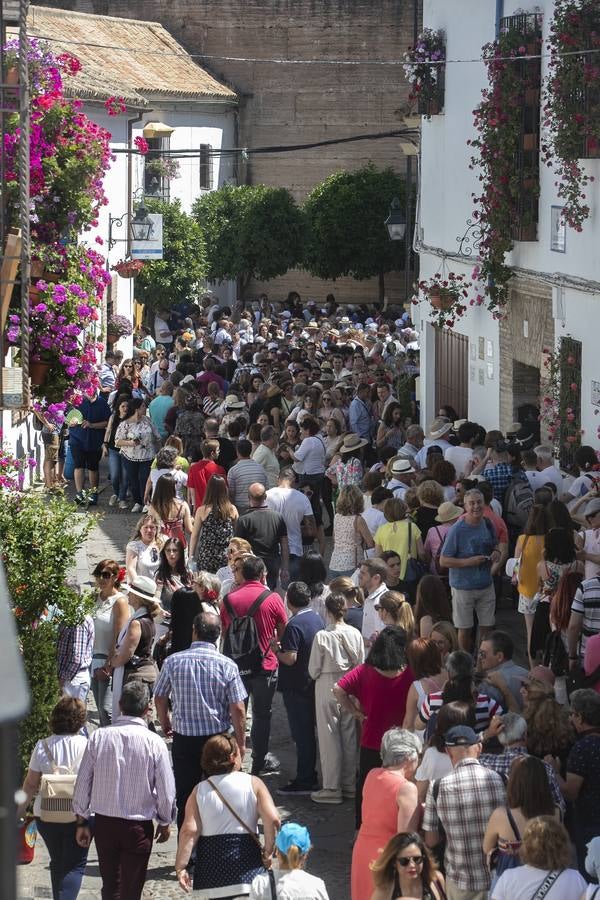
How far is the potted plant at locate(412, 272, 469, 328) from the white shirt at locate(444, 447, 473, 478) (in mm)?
3480

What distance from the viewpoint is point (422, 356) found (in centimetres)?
2003

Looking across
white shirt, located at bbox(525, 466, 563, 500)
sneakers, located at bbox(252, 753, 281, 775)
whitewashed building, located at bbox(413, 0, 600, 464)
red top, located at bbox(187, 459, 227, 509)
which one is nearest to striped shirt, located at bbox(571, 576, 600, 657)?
sneakers, located at bbox(252, 753, 281, 775)

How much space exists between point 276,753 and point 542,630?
192 cm

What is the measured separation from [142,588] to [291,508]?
3.17m

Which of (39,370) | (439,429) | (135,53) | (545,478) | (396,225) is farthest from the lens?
(135,53)

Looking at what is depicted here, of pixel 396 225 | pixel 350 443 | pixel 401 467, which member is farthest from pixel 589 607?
pixel 396 225

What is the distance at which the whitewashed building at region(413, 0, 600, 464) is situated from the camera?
13289 millimetres

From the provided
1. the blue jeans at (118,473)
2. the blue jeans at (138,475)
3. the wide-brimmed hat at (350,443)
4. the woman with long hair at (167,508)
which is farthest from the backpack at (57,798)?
the blue jeans at (118,473)

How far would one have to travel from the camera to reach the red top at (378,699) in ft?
24.1

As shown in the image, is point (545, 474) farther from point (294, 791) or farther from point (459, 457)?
point (294, 791)

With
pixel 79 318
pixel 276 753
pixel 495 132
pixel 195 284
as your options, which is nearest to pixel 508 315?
pixel 495 132

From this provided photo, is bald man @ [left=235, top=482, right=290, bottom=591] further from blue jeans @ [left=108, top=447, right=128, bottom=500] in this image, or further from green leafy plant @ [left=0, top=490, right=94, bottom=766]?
blue jeans @ [left=108, top=447, right=128, bottom=500]

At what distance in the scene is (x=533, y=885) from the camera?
4.94 m

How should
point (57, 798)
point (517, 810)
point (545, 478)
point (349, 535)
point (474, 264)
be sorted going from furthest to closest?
point (474, 264), point (545, 478), point (349, 535), point (57, 798), point (517, 810)
